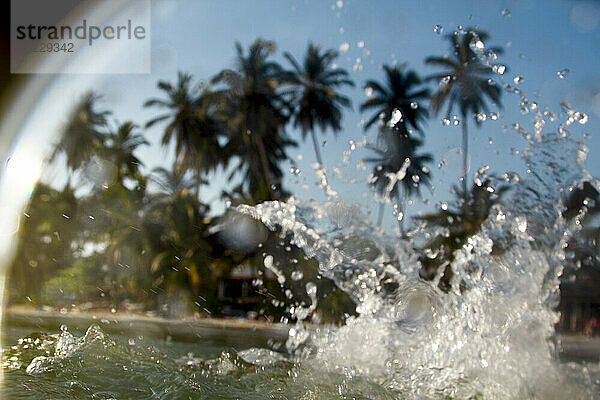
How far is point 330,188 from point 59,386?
8.69 ft

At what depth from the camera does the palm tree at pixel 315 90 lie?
970 centimetres

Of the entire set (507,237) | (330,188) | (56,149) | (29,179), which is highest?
(56,149)

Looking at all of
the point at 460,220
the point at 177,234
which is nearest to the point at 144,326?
the point at 460,220

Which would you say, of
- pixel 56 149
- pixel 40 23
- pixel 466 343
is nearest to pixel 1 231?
pixel 56 149

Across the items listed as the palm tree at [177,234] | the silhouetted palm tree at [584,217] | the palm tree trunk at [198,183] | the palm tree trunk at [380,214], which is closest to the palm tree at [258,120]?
the palm tree trunk at [198,183]

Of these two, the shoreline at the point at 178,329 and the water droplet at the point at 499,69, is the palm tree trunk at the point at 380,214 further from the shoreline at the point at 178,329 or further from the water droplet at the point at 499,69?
the shoreline at the point at 178,329

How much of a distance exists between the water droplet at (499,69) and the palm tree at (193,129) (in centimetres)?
849

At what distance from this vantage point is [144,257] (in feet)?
44.2

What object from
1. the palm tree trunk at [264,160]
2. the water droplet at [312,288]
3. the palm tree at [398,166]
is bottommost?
the water droplet at [312,288]

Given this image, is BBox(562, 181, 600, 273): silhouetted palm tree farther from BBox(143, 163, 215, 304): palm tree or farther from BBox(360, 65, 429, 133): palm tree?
BBox(143, 163, 215, 304): palm tree

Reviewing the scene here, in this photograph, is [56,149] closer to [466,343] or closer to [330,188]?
[330,188]

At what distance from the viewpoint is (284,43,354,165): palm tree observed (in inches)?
382

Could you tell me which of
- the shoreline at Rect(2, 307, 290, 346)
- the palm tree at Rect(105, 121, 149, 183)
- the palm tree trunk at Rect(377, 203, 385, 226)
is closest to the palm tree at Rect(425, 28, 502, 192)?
the palm tree trunk at Rect(377, 203, 385, 226)

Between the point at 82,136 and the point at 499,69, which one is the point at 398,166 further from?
the point at 82,136
